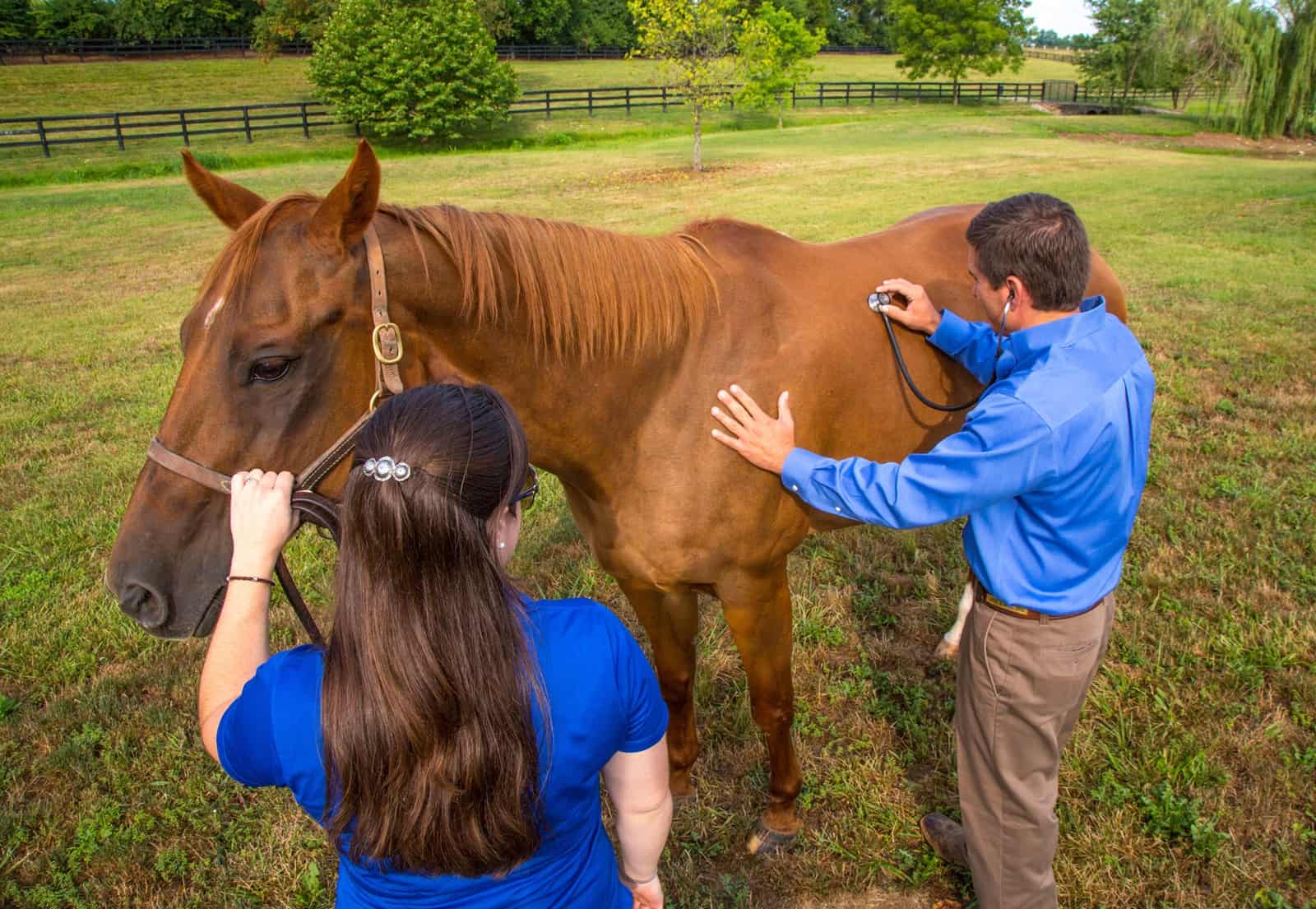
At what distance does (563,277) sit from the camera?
2240 millimetres

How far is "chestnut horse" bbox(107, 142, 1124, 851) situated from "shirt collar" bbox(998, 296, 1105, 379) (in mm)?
725

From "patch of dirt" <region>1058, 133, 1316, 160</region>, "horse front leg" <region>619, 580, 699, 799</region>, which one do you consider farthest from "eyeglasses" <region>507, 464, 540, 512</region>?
"patch of dirt" <region>1058, 133, 1316, 160</region>

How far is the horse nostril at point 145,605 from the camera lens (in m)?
1.83

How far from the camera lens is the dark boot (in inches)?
107

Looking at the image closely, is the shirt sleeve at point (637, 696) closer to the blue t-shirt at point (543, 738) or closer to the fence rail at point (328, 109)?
the blue t-shirt at point (543, 738)

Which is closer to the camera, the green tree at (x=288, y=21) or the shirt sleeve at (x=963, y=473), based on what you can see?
the shirt sleeve at (x=963, y=473)

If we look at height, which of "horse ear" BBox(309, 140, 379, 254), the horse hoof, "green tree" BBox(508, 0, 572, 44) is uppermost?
"green tree" BBox(508, 0, 572, 44)

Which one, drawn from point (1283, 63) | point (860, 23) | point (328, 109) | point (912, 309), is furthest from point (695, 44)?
point (860, 23)

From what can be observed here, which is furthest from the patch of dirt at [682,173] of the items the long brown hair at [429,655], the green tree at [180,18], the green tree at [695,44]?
the green tree at [180,18]

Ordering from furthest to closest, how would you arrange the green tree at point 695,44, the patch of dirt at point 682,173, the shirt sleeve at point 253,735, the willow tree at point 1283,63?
the willow tree at point 1283,63 → the green tree at point 695,44 → the patch of dirt at point 682,173 → the shirt sleeve at point 253,735

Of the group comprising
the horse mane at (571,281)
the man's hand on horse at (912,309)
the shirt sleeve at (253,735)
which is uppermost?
the horse mane at (571,281)

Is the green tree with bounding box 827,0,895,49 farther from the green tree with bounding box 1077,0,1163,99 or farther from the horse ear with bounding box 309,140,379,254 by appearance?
the horse ear with bounding box 309,140,379,254

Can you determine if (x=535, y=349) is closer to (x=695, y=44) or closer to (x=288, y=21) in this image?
(x=695, y=44)

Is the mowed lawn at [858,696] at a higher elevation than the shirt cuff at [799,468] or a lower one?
lower
